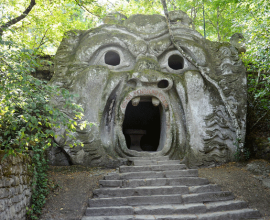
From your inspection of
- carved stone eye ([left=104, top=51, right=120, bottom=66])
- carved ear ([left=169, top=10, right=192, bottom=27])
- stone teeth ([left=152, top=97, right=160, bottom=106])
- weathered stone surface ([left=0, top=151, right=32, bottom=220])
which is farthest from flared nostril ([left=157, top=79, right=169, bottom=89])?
weathered stone surface ([left=0, top=151, right=32, bottom=220])

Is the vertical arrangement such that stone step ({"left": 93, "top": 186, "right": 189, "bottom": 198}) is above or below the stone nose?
below

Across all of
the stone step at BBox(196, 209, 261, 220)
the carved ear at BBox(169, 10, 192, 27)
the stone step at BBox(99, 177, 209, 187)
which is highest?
the carved ear at BBox(169, 10, 192, 27)

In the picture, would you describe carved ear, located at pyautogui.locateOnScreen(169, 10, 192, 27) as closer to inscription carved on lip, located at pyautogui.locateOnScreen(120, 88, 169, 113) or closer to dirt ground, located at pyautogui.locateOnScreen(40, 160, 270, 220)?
inscription carved on lip, located at pyautogui.locateOnScreen(120, 88, 169, 113)

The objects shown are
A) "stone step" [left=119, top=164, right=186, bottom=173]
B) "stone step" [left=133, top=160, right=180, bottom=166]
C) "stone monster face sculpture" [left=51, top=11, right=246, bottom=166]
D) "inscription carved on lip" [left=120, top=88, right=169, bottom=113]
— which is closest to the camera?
"stone step" [left=119, top=164, right=186, bottom=173]

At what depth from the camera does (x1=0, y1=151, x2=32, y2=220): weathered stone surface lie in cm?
328

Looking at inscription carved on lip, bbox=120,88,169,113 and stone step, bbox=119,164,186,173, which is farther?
inscription carved on lip, bbox=120,88,169,113

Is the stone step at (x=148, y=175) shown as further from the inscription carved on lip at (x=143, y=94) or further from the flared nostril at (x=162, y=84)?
the flared nostril at (x=162, y=84)

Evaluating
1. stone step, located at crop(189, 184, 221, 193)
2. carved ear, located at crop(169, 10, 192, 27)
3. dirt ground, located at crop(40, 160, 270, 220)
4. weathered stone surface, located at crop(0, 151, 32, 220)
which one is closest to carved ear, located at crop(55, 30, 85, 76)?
dirt ground, located at crop(40, 160, 270, 220)

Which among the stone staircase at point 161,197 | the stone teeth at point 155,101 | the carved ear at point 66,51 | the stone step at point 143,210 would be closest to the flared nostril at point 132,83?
the stone teeth at point 155,101

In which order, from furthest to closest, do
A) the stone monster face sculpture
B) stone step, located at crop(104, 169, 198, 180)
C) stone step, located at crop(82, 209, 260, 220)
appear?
the stone monster face sculpture
stone step, located at crop(104, 169, 198, 180)
stone step, located at crop(82, 209, 260, 220)

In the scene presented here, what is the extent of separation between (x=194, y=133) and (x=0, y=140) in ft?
15.0

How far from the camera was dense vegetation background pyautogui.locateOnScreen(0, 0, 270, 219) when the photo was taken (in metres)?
3.26

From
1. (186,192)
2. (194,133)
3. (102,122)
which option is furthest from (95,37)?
(186,192)

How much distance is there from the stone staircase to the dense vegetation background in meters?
1.21
